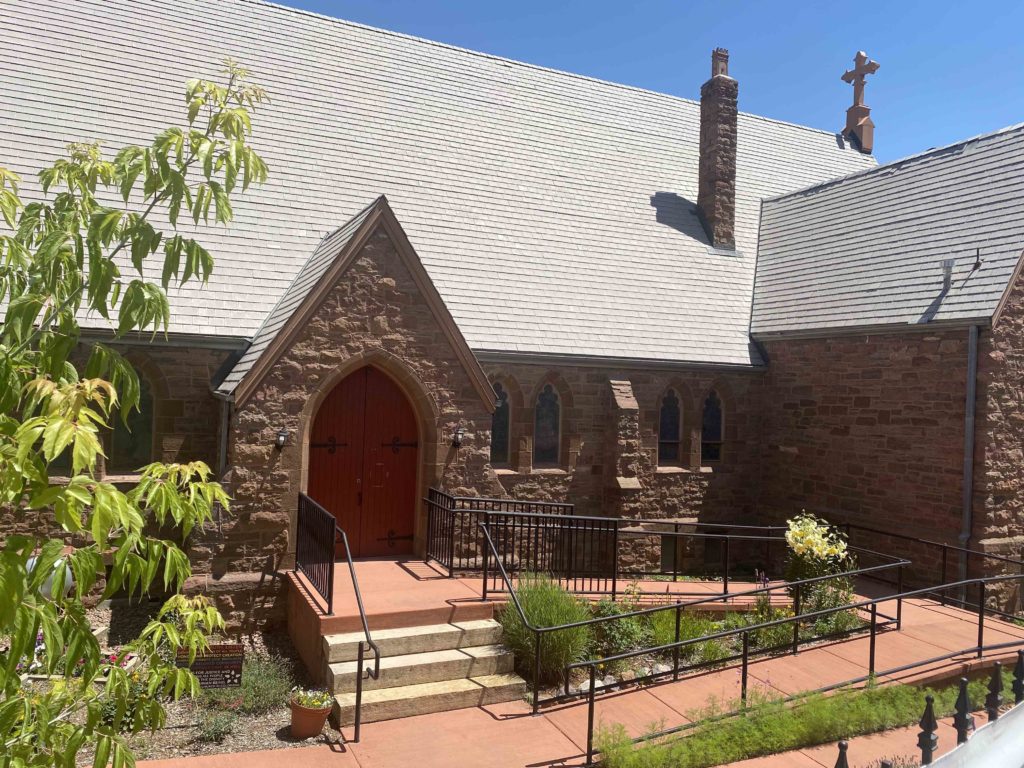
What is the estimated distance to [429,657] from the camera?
29.5 ft

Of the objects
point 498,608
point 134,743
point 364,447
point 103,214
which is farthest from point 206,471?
point 364,447

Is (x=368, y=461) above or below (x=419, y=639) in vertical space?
above

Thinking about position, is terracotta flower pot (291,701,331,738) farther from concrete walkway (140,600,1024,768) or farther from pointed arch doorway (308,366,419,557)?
pointed arch doorway (308,366,419,557)

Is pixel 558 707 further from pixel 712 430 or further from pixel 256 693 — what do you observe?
pixel 712 430

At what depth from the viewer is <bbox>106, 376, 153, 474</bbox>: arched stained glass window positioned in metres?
12.0

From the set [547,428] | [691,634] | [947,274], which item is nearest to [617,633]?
[691,634]

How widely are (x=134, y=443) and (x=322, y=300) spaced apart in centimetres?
406

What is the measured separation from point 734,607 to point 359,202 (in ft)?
32.9


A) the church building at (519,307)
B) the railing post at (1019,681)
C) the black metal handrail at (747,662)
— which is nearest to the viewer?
the railing post at (1019,681)

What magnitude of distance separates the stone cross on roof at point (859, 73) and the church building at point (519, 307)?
26.9 feet

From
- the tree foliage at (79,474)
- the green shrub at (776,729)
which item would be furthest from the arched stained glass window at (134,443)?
the green shrub at (776,729)

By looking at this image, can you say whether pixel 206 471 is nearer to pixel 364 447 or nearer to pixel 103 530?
pixel 103 530

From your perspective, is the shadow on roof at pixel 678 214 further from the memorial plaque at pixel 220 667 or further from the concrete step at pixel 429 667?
the memorial plaque at pixel 220 667

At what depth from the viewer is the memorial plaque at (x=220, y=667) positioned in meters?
8.60
